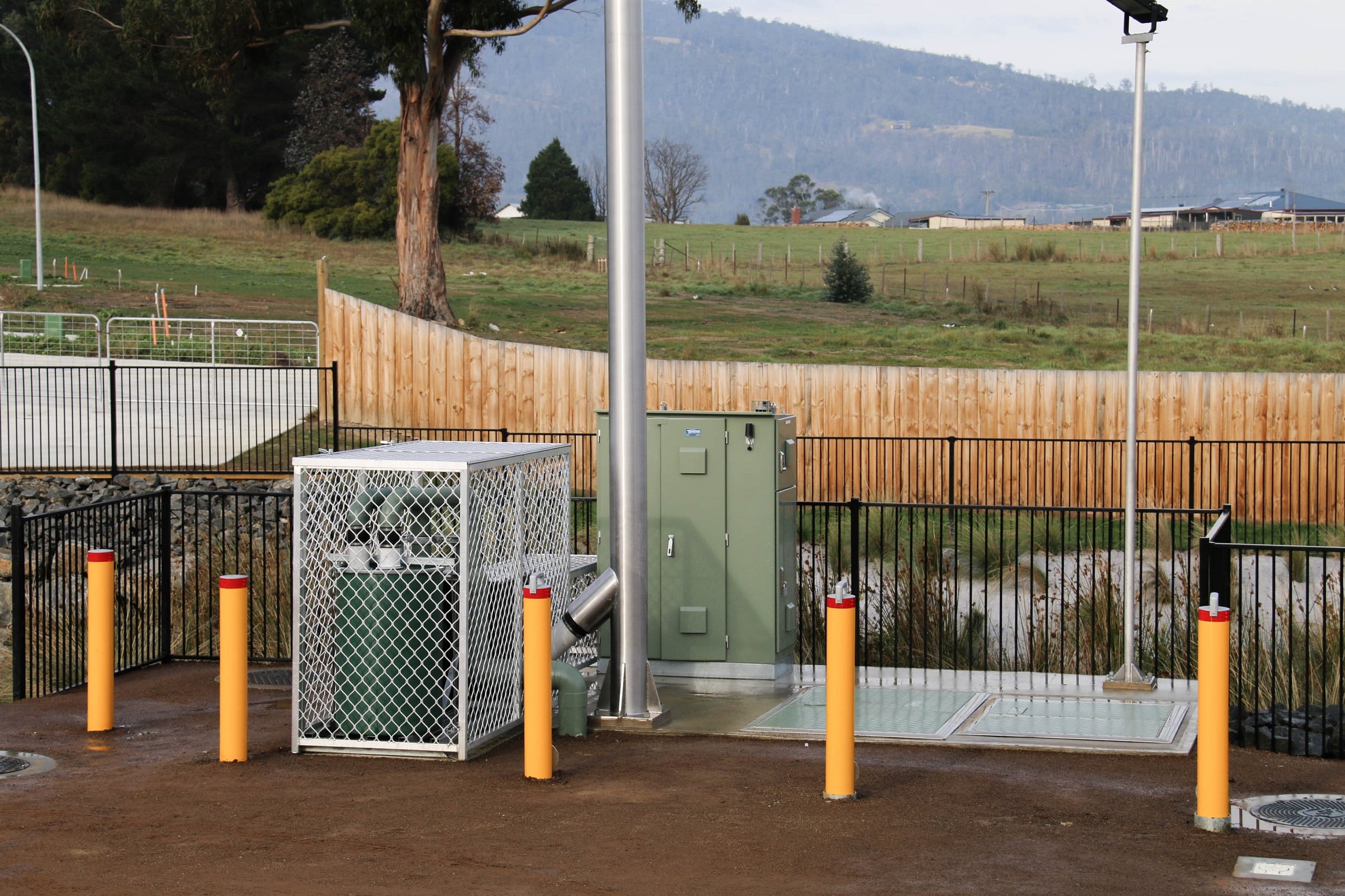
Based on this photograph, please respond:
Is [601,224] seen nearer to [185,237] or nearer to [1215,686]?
[185,237]

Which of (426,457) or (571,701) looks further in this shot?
(571,701)

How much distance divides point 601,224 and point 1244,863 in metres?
93.8

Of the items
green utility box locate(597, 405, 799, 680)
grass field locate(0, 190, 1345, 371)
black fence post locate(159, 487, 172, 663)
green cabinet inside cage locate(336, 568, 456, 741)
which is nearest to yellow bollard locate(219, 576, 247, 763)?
green cabinet inside cage locate(336, 568, 456, 741)

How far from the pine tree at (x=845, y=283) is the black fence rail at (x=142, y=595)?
3246cm

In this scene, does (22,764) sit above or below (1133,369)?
below

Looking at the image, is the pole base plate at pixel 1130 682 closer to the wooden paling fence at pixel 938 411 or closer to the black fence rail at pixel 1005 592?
the black fence rail at pixel 1005 592

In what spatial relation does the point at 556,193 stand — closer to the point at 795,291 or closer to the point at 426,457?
the point at 795,291

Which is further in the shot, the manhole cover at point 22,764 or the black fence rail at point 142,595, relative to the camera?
the black fence rail at point 142,595

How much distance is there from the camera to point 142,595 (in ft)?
47.9

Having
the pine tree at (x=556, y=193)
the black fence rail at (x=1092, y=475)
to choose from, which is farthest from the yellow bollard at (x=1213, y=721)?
the pine tree at (x=556, y=193)

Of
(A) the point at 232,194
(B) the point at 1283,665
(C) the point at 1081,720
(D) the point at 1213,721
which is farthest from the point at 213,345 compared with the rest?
(A) the point at 232,194

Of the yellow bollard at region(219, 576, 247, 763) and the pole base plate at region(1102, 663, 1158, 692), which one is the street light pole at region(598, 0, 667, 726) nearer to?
the yellow bollard at region(219, 576, 247, 763)

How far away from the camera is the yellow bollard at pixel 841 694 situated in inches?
277

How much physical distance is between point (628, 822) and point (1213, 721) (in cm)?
268
